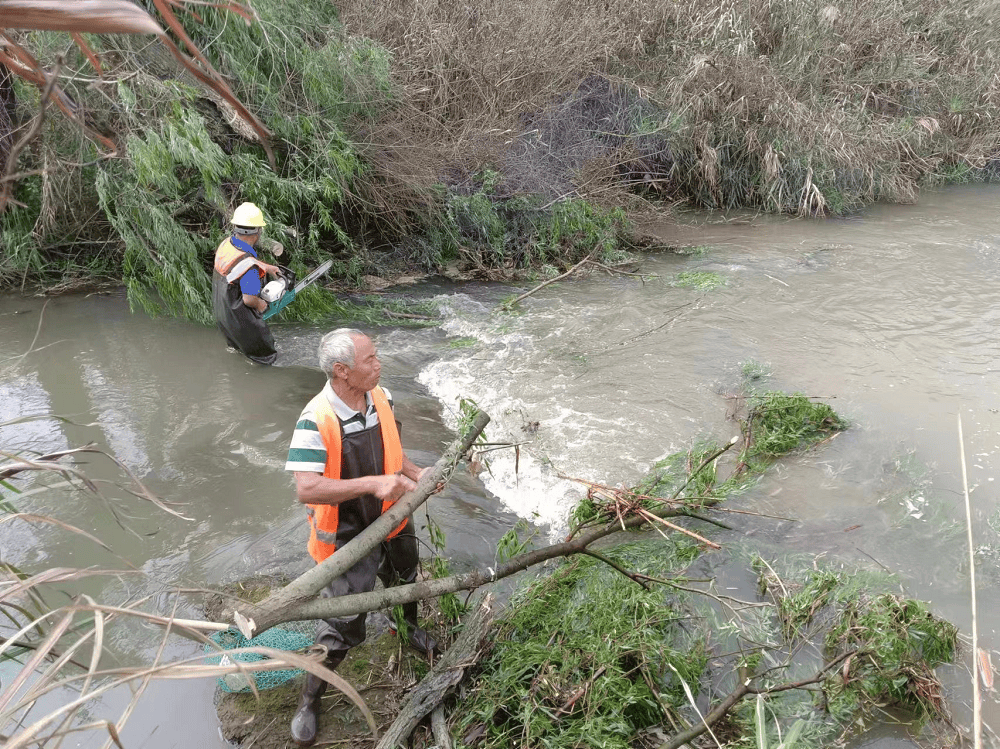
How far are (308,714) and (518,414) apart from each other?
11.6 feet

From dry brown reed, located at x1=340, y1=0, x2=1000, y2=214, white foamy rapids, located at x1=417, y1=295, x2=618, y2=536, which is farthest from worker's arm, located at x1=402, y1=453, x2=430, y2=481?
dry brown reed, located at x1=340, y1=0, x2=1000, y2=214

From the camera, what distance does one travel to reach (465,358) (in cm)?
765

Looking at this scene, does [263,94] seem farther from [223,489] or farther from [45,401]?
[223,489]

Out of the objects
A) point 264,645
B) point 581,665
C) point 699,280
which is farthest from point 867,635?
point 699,280

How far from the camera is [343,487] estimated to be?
3156 millimetres

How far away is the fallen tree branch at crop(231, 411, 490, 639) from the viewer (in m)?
2.54

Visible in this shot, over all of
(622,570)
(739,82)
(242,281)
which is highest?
(739,82)

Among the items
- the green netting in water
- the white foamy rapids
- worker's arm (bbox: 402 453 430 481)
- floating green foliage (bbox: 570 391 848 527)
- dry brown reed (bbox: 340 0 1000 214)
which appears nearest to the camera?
the green netting in water

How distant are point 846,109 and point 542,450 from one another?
10217mm

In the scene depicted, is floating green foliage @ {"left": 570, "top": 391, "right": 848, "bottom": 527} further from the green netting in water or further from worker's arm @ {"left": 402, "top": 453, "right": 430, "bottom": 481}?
the green netting in water

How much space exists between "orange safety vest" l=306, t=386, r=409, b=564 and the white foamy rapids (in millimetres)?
1096

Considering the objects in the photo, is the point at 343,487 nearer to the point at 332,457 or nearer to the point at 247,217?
the point at 332,457

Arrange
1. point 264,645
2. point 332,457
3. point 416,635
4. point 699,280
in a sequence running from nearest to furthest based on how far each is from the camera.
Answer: point 332,457 < point 264,645 < point 416,635 < point 699,280

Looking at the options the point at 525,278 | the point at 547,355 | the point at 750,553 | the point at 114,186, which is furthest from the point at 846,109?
the point at 114,186
